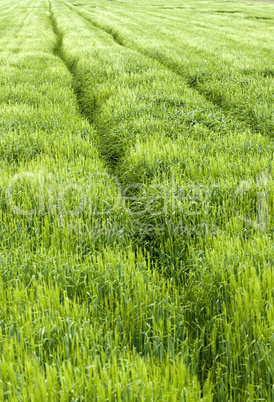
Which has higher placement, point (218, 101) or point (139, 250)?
point (218, 101)

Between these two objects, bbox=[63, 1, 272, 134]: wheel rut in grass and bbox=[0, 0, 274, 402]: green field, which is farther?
bbox=[63, 1, 272, 134]: wheel rut in grass

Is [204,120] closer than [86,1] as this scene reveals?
Yes

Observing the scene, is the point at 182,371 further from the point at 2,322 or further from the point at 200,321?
the point at 2,322

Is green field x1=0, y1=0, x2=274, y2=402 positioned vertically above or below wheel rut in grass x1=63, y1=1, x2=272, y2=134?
below

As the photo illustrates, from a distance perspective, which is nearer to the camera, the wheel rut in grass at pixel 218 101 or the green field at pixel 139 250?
the green field at pixel 139 250

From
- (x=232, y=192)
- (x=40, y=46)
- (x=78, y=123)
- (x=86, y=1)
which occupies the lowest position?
(x=232, y=192)

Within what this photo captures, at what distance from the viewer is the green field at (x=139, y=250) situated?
1.56 m

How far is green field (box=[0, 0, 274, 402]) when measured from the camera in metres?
1.56

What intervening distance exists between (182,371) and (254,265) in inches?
40.0

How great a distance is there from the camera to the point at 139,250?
286 centimetres

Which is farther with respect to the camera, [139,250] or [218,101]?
[218,101]

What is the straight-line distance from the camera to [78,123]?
19.4ft

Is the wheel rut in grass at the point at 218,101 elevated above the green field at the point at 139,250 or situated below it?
above

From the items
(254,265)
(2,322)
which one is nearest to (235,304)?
(254,265)
